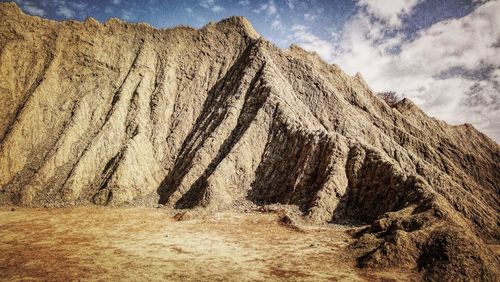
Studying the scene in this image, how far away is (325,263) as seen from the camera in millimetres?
13555

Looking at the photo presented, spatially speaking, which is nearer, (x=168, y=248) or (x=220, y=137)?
(x=168, y=248)

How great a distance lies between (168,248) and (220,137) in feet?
55.3

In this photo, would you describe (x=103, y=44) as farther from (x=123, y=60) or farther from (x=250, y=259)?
(x=250, y=259)

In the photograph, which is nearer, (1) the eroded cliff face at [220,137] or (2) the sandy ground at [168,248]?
(2) the sandy ground at [168,248]

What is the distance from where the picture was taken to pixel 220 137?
31.2 meters

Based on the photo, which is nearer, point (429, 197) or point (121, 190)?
point (429, 197)

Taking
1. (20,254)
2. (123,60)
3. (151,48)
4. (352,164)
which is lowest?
(20,254)

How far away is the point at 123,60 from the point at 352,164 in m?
32.1

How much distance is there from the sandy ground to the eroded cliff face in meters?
2.54

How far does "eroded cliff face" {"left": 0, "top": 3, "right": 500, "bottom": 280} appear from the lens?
21.9m

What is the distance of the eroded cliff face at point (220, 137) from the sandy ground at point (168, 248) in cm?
254

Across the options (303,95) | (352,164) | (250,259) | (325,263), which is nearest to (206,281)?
(250,259)

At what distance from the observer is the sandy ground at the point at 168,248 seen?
12.0 metres

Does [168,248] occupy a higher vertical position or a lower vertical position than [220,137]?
lower
